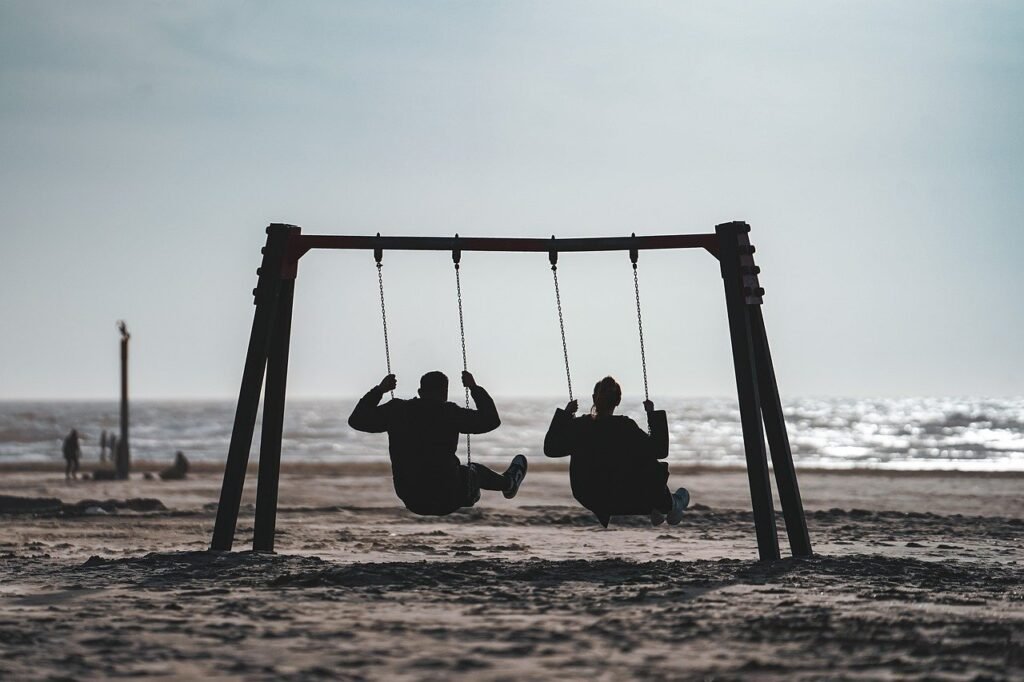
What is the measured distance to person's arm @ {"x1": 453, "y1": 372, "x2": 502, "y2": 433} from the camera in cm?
948

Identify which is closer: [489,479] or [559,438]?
[559,438]

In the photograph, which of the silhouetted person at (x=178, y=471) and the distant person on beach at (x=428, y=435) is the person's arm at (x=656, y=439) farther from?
the silhouetted person at (x=178, y=471)

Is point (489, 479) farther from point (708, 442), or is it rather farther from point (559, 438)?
point (708, 442)

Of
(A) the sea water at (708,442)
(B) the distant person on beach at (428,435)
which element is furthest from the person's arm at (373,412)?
(A) the sea water at (708,442)

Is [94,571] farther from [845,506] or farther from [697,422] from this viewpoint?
[697,422]

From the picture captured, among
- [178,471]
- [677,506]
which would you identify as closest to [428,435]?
[677,506]

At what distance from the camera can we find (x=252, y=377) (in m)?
10.4

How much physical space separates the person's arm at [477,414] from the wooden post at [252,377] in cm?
182

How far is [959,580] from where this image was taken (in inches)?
350

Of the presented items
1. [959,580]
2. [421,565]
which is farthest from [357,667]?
[959,580]

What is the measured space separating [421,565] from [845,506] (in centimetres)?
1236

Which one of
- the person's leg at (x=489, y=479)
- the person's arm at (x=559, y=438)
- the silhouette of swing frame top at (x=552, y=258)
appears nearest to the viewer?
the person's arm at (x=559, y=438)

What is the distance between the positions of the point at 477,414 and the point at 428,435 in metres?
0.43

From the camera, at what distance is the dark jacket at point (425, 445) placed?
9.35 metres
